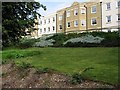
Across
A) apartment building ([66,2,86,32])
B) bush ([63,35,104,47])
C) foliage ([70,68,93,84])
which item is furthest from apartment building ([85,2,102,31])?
foliage ([70,68,93,84])

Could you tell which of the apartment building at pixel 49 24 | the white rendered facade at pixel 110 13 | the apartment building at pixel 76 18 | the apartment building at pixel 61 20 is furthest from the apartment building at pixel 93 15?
the apartment building at pixel 49 24

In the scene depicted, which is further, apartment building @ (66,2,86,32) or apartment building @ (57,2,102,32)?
apartment building @ (66,2,86,32)

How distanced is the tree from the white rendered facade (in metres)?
31.3

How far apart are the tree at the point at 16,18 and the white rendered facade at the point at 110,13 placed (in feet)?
103

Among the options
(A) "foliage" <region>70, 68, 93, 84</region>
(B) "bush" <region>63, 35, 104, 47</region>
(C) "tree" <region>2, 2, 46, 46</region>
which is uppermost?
(C) "tree" <region>2, 2, 46, 46</region>

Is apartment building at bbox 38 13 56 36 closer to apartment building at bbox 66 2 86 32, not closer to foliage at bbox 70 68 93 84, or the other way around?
apartment building at bbox 66 2 86 32

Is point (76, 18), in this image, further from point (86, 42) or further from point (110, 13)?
point (86, 42)

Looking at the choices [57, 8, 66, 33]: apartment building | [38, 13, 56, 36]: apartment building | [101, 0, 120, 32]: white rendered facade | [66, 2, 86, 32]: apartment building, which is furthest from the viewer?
[38, 13, 56, 36]: apartment building

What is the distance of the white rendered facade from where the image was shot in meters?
52.0

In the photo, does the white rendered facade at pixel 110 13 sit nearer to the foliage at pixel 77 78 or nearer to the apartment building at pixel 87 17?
the apartment building at pixel 87 17

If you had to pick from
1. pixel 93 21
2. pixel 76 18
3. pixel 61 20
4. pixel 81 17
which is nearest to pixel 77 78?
pixel 93 21

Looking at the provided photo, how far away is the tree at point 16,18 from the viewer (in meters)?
19.4

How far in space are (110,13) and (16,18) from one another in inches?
1394

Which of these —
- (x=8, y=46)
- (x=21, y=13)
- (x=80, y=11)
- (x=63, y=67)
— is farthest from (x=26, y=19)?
(x=80, y=11)
